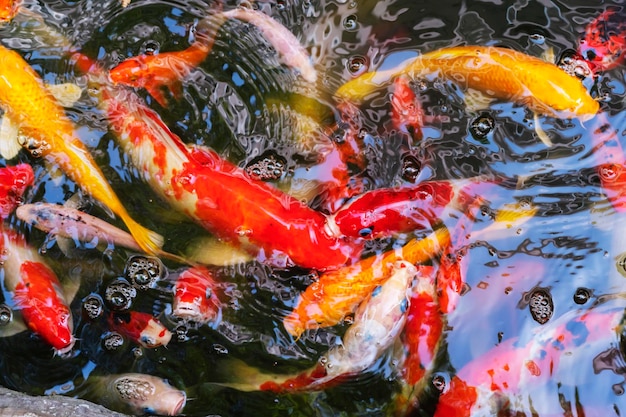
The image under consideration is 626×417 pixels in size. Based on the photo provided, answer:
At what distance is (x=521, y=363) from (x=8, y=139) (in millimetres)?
2852

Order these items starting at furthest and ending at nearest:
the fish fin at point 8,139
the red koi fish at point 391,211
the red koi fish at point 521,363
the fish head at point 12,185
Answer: the fish fin at point 8,139 → the fish head at point 12,185 → the red koi fish at point 391,211 → the red koi fish at point 521,363

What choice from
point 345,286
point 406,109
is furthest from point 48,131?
point 406,109

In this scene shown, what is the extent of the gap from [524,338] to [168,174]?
1931 millimetres

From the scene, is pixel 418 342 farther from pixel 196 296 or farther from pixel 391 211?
pixel 196 296

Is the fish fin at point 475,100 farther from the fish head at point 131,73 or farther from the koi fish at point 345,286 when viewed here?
the fish head at point 131,73

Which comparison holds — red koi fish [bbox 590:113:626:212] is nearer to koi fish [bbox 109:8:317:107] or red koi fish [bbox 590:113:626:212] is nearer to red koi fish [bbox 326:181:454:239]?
red koi fish [bbox 326:181:454:239]

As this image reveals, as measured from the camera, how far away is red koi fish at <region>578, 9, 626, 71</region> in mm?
3340

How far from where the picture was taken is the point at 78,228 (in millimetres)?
3137

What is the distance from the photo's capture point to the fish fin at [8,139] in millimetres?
3283

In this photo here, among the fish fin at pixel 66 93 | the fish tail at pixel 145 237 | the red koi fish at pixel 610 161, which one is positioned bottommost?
the fish tail at pixel 145 237

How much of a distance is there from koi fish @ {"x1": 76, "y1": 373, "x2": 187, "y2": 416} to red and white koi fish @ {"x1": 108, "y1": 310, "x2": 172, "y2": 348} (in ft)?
0.53

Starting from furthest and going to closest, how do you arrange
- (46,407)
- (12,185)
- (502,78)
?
(502,78)
(12,185)
(46,407)

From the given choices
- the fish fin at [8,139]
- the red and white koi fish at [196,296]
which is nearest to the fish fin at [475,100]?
the red and white koi fish at [196,296]

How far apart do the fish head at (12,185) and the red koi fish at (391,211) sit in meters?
1.60
